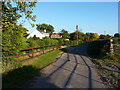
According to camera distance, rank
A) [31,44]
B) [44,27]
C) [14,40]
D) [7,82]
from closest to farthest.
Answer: [7,82] < [14,40] < [31,44] < [44,27]

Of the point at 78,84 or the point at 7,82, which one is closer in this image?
the point at 7,82

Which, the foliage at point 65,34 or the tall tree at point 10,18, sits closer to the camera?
the tall tree at point 10,18

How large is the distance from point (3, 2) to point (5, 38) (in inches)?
82.5

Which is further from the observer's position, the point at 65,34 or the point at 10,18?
the point at 65,34

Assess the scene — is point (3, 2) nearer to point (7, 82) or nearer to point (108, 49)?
point (7, 82)

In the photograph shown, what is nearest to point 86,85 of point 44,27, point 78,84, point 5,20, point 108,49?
point 78,84

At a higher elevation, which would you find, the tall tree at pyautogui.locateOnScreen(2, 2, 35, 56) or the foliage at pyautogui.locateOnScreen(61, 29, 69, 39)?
the foliage at pyautogui.locateOnScreen(61, 29, 69, 39)

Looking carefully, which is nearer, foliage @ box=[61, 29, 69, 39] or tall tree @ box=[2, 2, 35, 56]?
tall tree @ box=[2, 2, 35, 56]

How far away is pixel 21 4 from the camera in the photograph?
336 inches

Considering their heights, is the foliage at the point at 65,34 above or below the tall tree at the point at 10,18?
above

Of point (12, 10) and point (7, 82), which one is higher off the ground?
point (12, 10)

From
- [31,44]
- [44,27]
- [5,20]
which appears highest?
[44,27]

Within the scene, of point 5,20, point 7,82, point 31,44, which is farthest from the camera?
point 31,44

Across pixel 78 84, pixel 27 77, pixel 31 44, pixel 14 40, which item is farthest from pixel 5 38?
pixel 31 44
